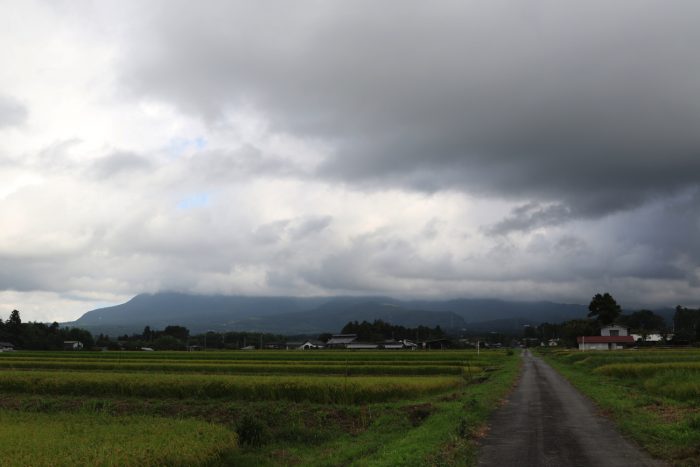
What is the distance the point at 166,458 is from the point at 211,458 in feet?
5.96

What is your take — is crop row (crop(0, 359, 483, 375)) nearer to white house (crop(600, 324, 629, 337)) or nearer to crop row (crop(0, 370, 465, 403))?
crop row (crop(0, 370, 465, 403))

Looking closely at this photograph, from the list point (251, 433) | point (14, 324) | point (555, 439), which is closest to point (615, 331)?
point (555, 439)

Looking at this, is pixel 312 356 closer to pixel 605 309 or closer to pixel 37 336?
pixel 605 309

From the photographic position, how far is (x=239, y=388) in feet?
102

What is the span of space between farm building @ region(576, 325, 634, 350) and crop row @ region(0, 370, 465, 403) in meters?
93.9

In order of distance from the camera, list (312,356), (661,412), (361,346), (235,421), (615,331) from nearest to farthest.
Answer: (661,412) < (235,421) < (312,356) < (615,331) < (361,346)

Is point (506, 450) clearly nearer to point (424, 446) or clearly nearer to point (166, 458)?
point (424, 446)

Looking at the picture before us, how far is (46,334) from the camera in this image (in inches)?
6014

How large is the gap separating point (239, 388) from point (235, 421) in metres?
7.29

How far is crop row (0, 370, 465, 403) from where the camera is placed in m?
30.0

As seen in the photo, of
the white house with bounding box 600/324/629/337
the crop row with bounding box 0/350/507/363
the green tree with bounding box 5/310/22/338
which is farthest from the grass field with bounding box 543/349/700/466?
the green tree with bounding box 5/310/22/338

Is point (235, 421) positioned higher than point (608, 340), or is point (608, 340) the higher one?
point (235, 421)

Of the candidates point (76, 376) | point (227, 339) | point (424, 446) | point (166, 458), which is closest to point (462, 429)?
point (424, 446)

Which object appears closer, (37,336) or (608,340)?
(608,340)
